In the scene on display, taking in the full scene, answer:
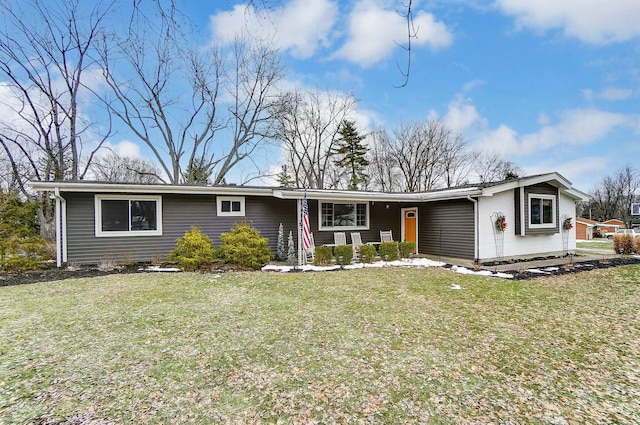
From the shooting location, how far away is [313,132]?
2545cm

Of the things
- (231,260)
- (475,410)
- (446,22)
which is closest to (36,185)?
(231,260)

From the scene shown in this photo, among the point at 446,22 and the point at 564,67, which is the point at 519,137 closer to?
the point at 564,67

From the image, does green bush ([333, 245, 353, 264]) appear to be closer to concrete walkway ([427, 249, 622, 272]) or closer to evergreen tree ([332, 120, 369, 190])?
concrete walkway ([427, 249, 622, 272])

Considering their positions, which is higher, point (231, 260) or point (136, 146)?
point (136, 146)

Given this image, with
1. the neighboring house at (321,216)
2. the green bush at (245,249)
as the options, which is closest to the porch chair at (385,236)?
the neighboring house at (321,216)

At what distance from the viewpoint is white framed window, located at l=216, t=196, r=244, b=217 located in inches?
409

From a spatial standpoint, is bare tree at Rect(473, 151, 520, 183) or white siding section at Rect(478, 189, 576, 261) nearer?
white siding section at Rect(478, 189, 576, 261)

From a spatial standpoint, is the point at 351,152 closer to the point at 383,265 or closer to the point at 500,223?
the point at 500,223

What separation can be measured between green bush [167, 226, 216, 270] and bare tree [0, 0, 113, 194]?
42.0 feet

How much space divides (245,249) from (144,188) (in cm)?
359

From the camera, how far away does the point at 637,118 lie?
15.5 m

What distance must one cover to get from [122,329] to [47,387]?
4.65 feet

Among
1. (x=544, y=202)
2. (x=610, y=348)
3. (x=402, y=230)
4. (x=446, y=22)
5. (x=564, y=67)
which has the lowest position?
(x=610, y=348)

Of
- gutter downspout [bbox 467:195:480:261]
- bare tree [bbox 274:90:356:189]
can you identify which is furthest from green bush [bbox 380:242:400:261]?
bare tree [bbox 274:90:356:189]
